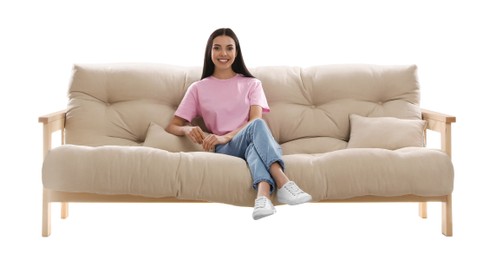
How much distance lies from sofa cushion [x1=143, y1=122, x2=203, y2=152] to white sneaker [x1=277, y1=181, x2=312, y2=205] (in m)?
0.79

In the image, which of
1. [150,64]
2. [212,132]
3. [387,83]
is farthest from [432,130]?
[150,64]

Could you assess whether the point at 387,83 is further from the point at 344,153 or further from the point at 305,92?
the point at 344,153

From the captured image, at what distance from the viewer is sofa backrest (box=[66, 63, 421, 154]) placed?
4062 millimetres

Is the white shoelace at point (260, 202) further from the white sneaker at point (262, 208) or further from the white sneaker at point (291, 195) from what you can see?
the white sneaker at point (291, 195)

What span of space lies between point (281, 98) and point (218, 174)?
102cm

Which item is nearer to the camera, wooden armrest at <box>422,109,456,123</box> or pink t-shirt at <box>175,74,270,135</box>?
wooden armrest at <box>422,109,456,123</box>

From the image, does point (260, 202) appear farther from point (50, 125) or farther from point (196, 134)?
point (50, 125)

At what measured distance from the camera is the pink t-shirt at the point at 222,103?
403 centimetres

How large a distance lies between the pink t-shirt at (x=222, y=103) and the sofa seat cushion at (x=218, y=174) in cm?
59

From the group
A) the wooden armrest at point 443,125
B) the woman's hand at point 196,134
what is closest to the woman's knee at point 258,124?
the woman's hand at point 196,134

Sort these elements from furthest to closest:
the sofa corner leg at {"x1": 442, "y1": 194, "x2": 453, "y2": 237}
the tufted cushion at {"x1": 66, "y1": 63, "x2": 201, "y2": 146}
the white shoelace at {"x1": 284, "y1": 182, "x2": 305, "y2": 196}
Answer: the tufted cushion at {"x1": 66, "y1": 63, "x2": 201, "y2": 146}, the sofa corner leg at {"x1": 442, "y1": 194, "x2": 453, "y2": 237}, the white shoelace at {"x1": 284, "y1": 182, "x2": 305, "y2": 196}

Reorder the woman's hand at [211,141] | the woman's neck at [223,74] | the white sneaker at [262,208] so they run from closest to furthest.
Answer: the white sneaker at [262,208], the woman's hand at [211,141], the woman's neck at [223,74]

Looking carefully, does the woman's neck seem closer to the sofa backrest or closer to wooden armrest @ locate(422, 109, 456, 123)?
the sofa backrest

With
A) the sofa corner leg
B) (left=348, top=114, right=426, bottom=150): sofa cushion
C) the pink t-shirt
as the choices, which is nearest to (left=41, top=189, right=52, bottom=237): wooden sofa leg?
the pink t-shirt
